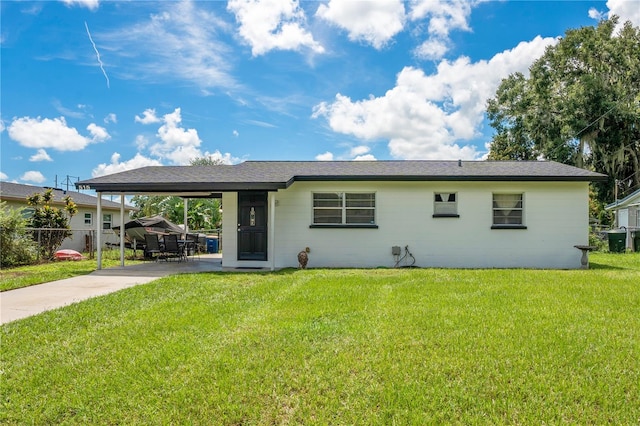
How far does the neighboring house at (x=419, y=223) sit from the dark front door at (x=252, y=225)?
32 mm

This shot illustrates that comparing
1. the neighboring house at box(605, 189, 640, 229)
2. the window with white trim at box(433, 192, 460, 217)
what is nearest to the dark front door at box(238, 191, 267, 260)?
the window with white trim at box(433, 192, 460, 217)

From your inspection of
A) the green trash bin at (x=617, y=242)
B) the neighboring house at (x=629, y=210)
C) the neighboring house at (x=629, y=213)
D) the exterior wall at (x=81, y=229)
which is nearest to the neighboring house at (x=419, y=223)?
the green trash bin at (x=617, y=242)

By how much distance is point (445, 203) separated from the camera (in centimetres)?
1179

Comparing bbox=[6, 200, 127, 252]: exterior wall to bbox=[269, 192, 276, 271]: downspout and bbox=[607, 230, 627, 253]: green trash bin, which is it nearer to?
bbox=[269, 192, 276, 271]: downspout

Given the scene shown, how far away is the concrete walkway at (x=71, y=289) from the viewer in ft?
20.0

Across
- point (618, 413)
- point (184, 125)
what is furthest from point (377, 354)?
point (184, 125)

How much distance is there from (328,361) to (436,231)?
876 cm

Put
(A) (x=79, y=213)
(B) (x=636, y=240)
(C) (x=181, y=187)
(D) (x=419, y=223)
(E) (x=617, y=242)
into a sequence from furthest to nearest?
(A) (x=79, y=213), (B) (x=636, y=240), (E) (x=617, y=242), (D) (x=419, y=223), (C) (x=181, y=187)

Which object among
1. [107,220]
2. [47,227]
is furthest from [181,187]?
[107,220]

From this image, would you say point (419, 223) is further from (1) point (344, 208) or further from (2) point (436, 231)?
(1) point (344, 208)

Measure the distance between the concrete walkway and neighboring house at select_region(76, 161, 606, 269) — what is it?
6.82 feet

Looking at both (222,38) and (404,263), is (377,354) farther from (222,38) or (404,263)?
(222,38)

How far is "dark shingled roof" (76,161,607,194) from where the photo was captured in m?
10.8

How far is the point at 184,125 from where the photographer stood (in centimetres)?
2377
